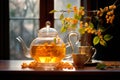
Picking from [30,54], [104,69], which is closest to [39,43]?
[30,54]

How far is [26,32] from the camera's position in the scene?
2562 millimetres

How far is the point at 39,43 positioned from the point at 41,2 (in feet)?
3.70

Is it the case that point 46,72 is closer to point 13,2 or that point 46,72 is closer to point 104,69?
point 104,69

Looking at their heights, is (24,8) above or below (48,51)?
above

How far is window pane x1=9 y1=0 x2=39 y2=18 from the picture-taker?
2561mm

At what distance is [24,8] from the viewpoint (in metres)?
2.57

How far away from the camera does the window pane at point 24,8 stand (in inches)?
101
